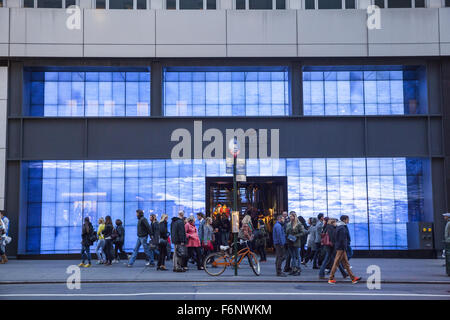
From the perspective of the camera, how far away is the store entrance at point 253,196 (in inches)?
929

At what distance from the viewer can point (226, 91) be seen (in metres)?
24.3

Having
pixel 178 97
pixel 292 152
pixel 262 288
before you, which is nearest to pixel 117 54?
pixel 178 97

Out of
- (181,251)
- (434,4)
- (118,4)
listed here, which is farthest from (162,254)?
(434,4)

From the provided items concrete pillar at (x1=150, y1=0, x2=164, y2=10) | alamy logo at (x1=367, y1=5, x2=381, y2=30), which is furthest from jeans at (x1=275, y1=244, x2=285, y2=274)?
concrete pillar at (x1=150, y1=0, x2=164, y2=10)

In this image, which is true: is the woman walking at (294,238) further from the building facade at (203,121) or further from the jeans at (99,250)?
the jeans at (99,250)

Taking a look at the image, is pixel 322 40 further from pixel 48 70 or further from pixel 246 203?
pixel 48 70

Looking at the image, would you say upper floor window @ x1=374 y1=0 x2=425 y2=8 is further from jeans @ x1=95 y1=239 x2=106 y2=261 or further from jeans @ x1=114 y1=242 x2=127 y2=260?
jeans @ x1=95 y1=239 x2=106 y2=261

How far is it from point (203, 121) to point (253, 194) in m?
4.32

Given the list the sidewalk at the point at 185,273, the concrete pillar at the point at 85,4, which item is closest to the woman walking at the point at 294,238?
the sidewalk at the point at 185,273

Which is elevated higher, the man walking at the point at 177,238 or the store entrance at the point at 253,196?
the store entrance at the point at 253,196

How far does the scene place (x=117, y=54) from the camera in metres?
23.0

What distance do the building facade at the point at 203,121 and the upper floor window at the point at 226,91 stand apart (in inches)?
7.2

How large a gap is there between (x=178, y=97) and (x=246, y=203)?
234 inches
